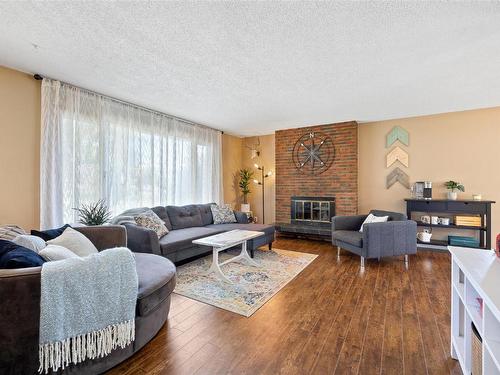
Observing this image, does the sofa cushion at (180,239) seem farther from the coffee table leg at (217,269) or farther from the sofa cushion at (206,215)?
the sofa cushion at (206,215)

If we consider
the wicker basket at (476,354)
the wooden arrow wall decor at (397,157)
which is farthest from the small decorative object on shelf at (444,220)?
the wicker basket at (476,354)

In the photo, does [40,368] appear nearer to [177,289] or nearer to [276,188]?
[177,289]

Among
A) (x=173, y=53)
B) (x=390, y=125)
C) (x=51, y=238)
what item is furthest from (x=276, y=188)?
(x=51, y=238)

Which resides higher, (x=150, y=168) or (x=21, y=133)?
(x=21, y=133)

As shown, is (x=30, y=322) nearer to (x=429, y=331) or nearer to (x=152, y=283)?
(x=152, y=283)

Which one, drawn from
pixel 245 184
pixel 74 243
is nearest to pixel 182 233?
pixel 74 243

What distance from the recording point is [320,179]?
5.60 metres

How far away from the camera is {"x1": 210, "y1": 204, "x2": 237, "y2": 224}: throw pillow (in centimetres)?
496

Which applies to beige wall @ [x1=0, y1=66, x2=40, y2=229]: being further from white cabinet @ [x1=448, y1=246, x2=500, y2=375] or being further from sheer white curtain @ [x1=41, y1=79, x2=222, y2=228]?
white cabinet @ [x1=448, y1=246, x2=500, y2=375]

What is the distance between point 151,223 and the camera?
3.59 metres

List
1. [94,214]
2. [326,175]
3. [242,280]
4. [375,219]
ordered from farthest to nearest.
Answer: [326,175]
[375,219]
[94,214]
[242,280]

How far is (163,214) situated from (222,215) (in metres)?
1.22

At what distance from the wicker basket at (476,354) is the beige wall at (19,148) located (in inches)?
168

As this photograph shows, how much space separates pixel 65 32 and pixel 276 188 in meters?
4.84
